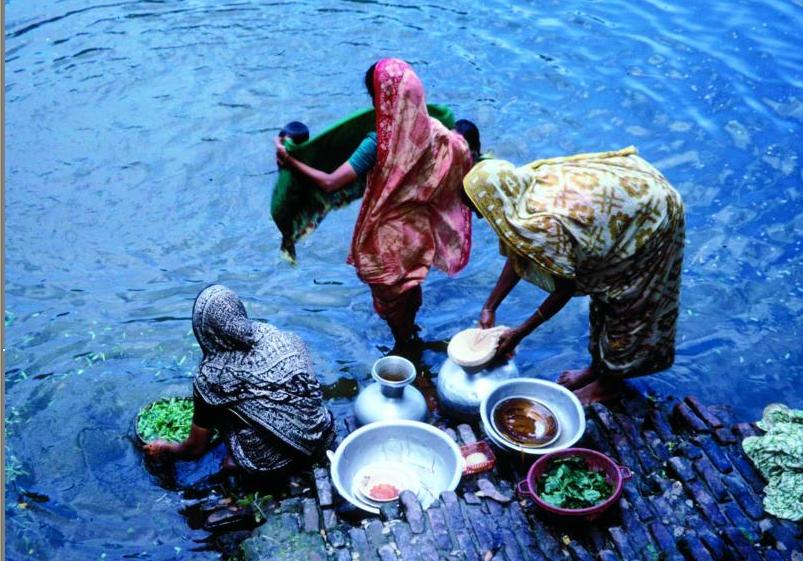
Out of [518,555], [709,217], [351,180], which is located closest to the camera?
[518,555]

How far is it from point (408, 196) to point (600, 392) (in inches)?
64.0

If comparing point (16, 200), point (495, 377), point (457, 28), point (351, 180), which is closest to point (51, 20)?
point (16, 200)

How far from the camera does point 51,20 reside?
941 centimetres

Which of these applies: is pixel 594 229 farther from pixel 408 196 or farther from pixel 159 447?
pixel 159 447

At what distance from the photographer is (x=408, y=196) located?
14.2 feet

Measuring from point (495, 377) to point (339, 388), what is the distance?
3.80ft

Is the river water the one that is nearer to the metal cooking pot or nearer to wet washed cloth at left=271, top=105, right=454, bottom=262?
the metal cooking pot

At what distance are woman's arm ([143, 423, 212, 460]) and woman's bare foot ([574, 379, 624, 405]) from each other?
2.16 meters

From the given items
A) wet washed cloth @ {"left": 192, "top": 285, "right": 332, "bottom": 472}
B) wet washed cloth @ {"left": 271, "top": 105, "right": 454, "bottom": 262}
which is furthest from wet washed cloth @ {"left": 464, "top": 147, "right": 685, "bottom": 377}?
wet washed cloth @ {"left": 192, "top": 285, "right": 332, "bottom": 472}

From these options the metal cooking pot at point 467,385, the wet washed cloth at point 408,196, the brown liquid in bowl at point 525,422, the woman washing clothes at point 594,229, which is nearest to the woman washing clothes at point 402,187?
the wet washed cloth at point 408,196

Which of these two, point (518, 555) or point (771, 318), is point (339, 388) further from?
point (771, 318)

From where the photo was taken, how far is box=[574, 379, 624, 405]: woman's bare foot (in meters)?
4.52

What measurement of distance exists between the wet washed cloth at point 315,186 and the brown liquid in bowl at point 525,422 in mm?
1545

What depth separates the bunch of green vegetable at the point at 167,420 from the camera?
168 inches
